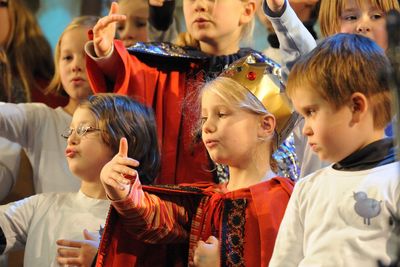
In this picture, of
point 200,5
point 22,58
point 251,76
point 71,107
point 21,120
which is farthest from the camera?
point 22,58

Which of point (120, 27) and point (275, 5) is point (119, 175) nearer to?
point (275, 5)

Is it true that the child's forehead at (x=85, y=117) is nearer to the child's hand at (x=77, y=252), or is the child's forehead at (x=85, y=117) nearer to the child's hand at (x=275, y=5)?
the child's hand at (x=77, y=252)

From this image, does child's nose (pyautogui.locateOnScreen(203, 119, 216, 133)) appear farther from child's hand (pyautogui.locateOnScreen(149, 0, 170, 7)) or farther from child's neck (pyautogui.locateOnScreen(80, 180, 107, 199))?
child's hand (pyautogui.locateOnScreen(149, 0, 170, 7))

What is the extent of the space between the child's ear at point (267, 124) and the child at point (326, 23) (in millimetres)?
185

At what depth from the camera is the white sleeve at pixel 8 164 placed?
2672 millimetres

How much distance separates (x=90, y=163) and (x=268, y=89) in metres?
0.50

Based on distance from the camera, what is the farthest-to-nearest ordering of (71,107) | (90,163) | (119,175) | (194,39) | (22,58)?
(22,58), (71,107), (194,39), (90,163), (119,175)

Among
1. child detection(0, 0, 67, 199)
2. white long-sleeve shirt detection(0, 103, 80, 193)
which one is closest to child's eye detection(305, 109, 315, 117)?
white long-sleeve shirt detection(0, 103, 80, 193)

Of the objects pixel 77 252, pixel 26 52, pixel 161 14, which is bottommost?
pixel 77 252

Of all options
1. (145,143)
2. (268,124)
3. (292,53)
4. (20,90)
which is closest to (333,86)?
(268,124)

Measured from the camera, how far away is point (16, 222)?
2.26m

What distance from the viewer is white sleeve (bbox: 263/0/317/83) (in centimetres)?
210

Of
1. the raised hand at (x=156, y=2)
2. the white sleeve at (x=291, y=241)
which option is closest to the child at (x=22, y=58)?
the raised hand at (x=156, y=2)

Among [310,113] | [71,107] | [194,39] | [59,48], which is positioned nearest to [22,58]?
[59,48]
